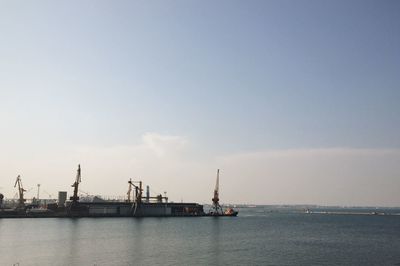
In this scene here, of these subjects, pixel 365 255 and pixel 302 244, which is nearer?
pixel 365 255

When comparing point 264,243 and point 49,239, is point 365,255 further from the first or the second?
point 49,239

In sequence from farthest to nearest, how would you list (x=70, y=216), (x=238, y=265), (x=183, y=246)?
(x=70, y=216), (x=183, y=246), (x=238, y=265)

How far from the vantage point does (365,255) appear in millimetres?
72375

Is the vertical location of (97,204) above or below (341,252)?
above

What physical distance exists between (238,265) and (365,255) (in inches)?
1107

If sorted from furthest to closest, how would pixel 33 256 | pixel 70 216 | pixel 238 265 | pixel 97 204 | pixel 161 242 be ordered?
pixel 97 204
pixel 70 216
pixel 161 242
pixel 33 256
pixel 238 265

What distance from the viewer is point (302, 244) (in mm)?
87562

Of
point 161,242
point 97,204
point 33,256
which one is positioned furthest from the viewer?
point 97,204

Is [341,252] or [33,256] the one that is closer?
[33,256]

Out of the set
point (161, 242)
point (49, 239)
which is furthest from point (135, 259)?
point (49, 239)

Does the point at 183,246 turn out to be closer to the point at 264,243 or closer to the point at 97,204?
the point at 264,243

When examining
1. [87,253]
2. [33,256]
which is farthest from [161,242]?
[33,256]

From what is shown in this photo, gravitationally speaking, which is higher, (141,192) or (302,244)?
(141,192)

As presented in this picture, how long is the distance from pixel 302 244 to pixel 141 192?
398 ft
